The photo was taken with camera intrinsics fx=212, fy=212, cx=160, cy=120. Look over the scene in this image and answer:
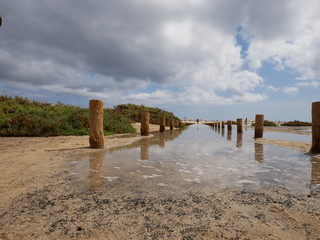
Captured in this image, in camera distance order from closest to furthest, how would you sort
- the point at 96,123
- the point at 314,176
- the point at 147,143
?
the point at 314,176
the point at 96,123
the point at 147,143

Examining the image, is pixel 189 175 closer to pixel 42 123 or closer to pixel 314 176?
pixel 314 176

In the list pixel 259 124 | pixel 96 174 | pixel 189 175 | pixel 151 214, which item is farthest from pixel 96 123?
pixel 259 124

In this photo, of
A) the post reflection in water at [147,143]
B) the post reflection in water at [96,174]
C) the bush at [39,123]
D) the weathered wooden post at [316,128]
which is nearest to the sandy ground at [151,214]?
the post reflection in water at [96,174]

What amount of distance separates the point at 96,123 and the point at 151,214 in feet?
23.3

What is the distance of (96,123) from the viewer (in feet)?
30.6

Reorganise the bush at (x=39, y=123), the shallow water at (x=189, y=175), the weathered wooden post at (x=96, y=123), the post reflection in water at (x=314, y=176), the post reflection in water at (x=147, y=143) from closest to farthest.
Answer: the post reflection in water at (x=314, y=176) → the shallow water at (x=189, y=175) → the post reflection in water at (x=147, y=143) → the weathered wooden post at (x=96, y=123) → the bush at (x=39, y=123)

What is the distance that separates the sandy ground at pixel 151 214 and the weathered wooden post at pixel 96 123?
5075 mm

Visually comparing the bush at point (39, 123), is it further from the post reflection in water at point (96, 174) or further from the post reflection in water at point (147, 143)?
the post reflection in water at point (96, 174)

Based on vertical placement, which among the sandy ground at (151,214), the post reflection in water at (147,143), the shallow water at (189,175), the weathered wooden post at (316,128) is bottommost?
A: the sandy ground at (151,214)

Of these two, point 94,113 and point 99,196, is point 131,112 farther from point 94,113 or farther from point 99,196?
point 99,196

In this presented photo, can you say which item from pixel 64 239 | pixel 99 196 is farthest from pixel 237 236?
pixel 99 196

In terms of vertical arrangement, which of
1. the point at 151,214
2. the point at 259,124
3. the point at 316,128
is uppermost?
the point at 259,124

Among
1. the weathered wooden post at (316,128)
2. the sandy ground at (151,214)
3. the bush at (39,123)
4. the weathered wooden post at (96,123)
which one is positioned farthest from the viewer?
the bush at (39,123)

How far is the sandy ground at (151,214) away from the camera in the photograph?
7.79 feet
